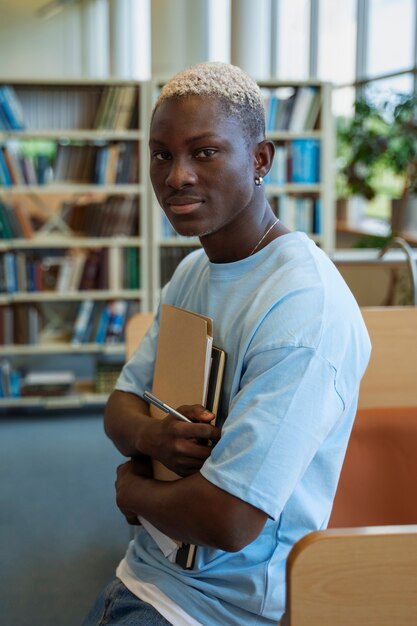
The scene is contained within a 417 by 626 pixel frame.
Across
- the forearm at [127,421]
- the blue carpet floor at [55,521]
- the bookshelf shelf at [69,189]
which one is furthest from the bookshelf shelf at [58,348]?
the forearm at [127,421]

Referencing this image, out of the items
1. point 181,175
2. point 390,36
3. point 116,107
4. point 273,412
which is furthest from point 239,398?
point 390,36

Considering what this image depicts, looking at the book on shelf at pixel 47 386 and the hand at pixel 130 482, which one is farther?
the book on shelf at pixel 47 386

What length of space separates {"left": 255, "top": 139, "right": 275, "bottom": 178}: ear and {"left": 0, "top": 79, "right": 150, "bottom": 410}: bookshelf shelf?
128 inches

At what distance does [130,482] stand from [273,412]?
32 centimetres

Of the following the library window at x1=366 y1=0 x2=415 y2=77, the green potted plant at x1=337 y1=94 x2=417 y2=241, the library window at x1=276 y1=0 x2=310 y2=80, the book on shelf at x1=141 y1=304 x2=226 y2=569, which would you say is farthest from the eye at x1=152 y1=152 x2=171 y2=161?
the library window at x1=276 y1=0 x2=310 y2=80

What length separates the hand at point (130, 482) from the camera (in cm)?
119

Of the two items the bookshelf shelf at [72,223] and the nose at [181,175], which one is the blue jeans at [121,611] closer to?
the nose at [181,175]

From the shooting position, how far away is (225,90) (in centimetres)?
112

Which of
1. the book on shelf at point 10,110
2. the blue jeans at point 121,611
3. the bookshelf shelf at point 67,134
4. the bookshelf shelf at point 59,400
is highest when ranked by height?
the book on shelf at point 10,110

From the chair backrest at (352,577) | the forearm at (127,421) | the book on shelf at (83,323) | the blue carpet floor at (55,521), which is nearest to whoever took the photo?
the chair backrest at (352,577)

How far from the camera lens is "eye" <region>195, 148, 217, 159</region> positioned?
1.11 m

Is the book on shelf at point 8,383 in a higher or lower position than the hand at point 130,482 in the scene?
lower

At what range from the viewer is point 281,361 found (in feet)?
3.33

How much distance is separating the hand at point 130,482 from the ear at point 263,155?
0.49m
